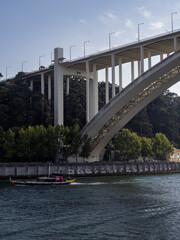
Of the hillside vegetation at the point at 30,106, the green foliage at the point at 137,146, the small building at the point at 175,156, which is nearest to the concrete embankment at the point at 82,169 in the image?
the green foliage at the point at 137,146

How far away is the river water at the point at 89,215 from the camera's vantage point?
19.8m

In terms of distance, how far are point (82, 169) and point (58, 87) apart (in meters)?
12.5

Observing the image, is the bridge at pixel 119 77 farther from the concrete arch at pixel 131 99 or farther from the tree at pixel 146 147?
the tree at pixel 146 147

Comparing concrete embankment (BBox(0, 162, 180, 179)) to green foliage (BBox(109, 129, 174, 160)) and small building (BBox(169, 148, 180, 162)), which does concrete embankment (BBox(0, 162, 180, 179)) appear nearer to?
green foliage (BBox(109, 129, 174, 160))

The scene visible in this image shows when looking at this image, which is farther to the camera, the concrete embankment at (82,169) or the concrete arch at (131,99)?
the concrete embankment at (82,169)

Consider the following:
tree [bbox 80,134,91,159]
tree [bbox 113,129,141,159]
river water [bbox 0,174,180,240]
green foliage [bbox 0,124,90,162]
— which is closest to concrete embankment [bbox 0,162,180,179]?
tree [bbox 80,134,91,159]

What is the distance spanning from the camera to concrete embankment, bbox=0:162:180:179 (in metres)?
51.3

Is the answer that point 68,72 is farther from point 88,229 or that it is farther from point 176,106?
point 176,106

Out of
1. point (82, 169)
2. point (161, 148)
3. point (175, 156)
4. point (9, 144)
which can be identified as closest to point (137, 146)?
point (161, 148)

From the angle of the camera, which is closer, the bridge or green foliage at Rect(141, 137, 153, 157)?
the bridge

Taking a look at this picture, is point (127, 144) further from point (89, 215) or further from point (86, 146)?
point (89, 215)

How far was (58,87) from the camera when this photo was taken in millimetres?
58844

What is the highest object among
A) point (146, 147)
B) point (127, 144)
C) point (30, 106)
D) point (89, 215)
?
point (30, 106)

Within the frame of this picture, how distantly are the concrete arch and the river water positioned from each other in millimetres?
16947
